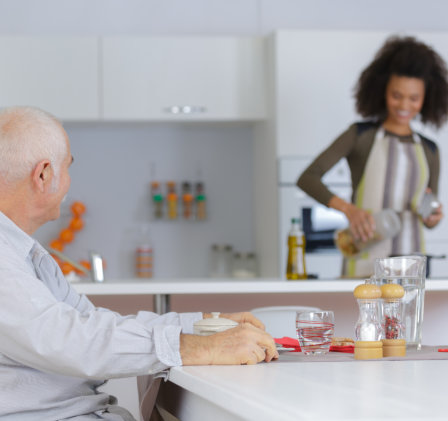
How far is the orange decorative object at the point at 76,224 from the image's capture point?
4520 millimetres

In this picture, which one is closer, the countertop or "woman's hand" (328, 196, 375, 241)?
the countertop

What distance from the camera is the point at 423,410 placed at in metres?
0.69

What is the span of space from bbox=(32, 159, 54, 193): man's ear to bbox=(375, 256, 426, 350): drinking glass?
59 cm

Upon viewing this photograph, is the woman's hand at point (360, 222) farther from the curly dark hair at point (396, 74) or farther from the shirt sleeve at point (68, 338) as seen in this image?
the shirt sleeve at point (68, 338)

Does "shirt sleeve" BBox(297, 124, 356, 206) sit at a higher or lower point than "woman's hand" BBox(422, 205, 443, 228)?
higher

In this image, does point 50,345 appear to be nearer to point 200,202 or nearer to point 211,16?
point 200,202

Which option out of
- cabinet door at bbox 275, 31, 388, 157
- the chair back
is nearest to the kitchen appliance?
cabinet door at bbox 275, 31, 388, 157

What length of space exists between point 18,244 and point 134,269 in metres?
3.41

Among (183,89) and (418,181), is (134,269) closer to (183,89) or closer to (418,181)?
(183,89)

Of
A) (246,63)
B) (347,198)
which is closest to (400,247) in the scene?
(347,198)

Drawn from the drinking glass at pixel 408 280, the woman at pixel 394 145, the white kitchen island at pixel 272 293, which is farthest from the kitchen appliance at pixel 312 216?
the drinking glass at pixel 408 280

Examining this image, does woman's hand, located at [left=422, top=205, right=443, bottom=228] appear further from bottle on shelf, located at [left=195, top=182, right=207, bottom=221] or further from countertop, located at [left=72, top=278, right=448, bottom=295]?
bottle on shelf, located at [left=195, top=182, right=207, bottom=221]

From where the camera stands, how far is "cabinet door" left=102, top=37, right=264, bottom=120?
14.1ft

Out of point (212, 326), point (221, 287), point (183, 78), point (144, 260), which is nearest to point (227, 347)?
point (212, 326)
